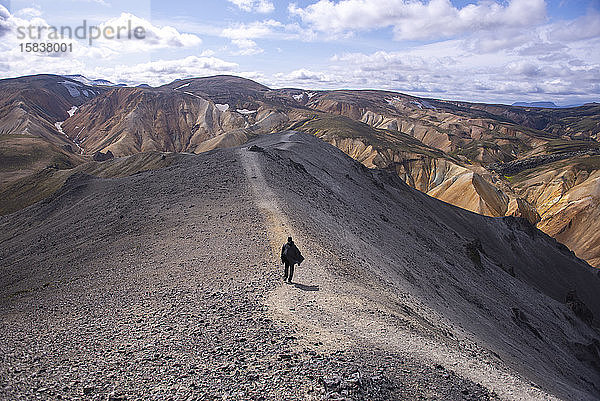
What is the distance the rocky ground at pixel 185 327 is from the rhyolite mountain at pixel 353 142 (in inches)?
1799

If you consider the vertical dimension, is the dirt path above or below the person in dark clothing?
below

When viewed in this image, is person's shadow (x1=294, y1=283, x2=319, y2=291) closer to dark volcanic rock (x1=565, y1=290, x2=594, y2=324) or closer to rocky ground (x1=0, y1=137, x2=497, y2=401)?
rocky ground (x1=0, y1=137, x2=497, y2=401)

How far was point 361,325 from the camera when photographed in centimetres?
1190

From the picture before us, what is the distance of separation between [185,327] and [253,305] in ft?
7.18

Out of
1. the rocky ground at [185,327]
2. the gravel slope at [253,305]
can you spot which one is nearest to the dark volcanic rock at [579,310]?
the gravel slope at [253,305]

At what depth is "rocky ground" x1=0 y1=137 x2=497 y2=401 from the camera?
8.99m

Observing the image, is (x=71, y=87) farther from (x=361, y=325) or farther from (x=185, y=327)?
(x=361, y=325)

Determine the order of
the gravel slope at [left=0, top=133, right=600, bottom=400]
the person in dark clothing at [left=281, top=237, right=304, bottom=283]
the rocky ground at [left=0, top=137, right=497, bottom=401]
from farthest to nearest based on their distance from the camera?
the person in dark clothing at [left=281, top=237, right=304, bottom=283], the gravel slope at [left=0, top=133, right=600, bottom=400], the rocky ground at [left=0, top=137, right=497, bottom=401]

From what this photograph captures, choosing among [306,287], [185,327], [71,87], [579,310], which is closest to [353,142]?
[579,310]

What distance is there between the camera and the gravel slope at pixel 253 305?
30.9 feet

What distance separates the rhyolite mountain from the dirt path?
184 ft

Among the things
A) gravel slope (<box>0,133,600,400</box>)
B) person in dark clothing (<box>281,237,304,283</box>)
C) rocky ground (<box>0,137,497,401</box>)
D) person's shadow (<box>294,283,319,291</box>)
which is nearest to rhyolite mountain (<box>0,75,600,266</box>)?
gravel slope (<box>0,133,600,400</box>)

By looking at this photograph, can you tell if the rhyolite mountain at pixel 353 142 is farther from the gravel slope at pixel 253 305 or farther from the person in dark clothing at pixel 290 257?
the person in dark clothing at pixel 290 257

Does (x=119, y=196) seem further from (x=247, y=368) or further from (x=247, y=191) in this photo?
(x=247, y=368)
